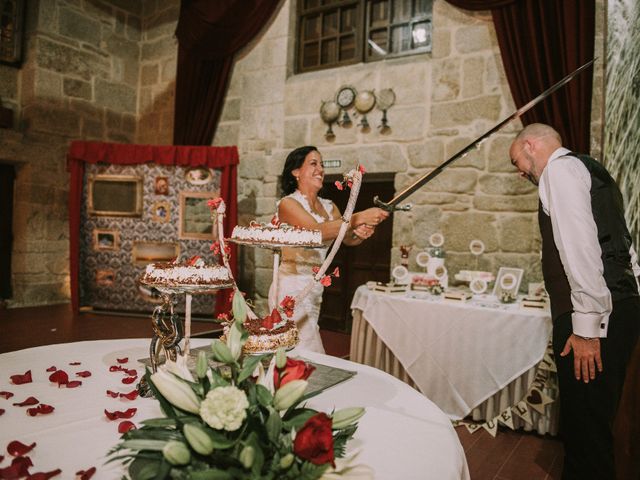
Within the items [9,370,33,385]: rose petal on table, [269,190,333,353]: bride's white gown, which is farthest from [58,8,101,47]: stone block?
[9,370,33,385]: rose petal on table

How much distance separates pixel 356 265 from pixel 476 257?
1.73 m

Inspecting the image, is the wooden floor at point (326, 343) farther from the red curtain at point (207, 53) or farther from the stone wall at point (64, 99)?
the red curtain at point (207, 53)

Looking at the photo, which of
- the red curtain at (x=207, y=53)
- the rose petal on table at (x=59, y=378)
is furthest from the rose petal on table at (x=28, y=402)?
the red curtain at (x=207, y=53)

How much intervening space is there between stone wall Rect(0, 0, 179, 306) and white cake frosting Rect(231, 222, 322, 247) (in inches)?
213

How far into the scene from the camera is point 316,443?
694mm

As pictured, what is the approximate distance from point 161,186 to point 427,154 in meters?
3.14

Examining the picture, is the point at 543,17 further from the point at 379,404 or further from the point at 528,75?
the point at 379,404

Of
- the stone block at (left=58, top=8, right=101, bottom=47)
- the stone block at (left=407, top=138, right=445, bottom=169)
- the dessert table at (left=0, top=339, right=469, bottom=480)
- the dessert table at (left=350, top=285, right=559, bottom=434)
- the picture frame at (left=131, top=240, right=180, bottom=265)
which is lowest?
the dessert table at (left=350, top=285, right=559, bottom=434)

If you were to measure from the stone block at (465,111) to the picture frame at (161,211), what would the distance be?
321 cm

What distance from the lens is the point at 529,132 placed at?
87.2 inches

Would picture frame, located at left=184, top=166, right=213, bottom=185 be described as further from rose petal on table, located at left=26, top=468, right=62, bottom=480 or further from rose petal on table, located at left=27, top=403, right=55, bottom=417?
rose petal on table, located at left=26, top=468, right=62, bottom=480

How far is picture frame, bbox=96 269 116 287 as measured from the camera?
5695mm

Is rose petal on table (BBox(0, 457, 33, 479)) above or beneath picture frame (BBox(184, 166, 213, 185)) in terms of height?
beneath

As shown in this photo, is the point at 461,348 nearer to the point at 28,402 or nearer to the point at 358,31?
the point at 28,402
